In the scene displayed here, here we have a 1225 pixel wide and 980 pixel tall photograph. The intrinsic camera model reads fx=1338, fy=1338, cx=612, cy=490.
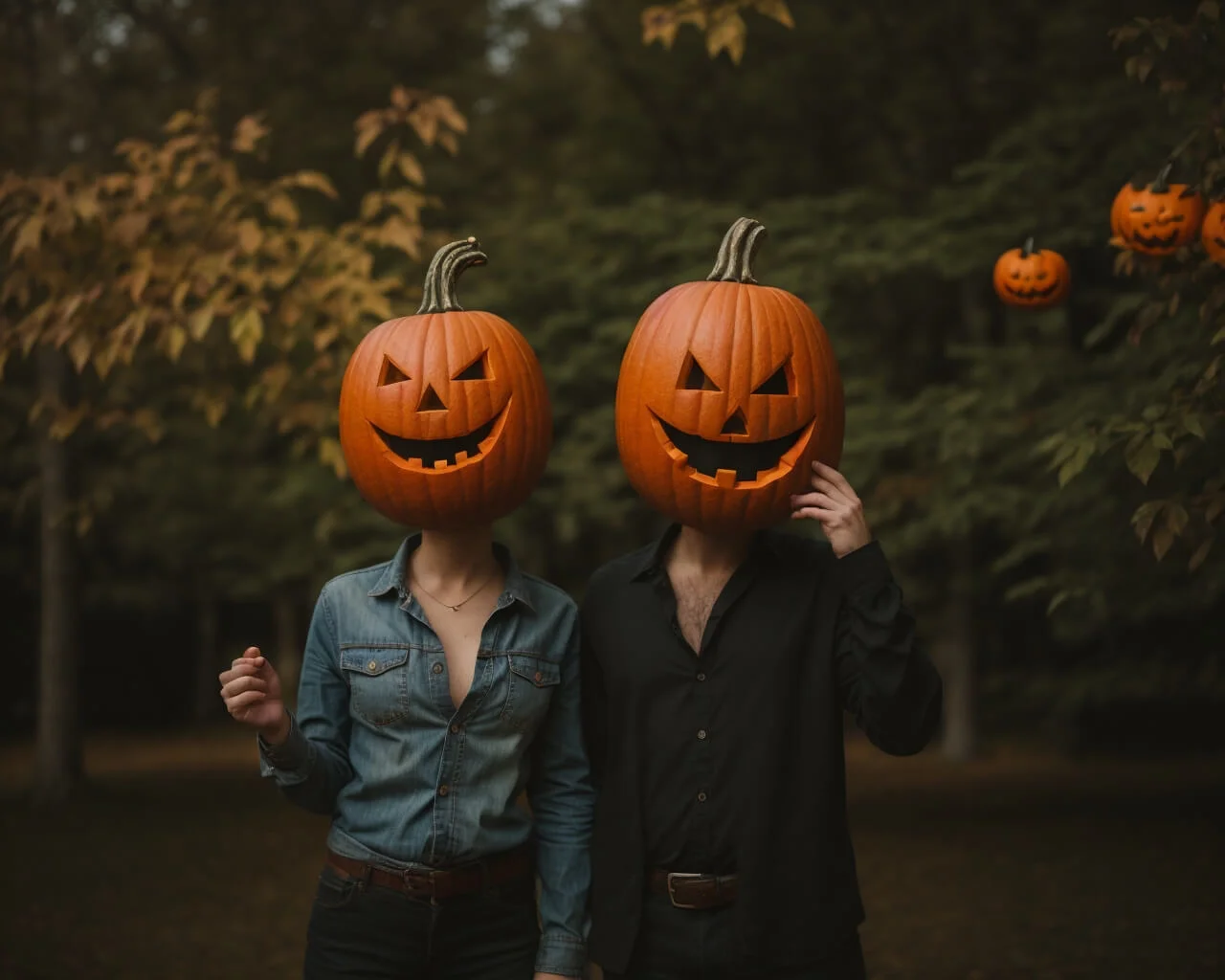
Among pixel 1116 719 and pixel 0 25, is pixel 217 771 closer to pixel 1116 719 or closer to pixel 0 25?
pixel 0 25

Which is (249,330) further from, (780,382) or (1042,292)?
(1042,292)

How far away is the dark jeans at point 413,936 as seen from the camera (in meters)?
3.26

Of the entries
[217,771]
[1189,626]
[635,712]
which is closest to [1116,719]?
[1189,626]

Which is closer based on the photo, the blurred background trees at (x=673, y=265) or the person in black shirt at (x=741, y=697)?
the person in black shirt at (x=741, y=697)

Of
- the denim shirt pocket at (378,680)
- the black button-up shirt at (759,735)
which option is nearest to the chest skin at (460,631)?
the denim shirt pocket at (378,680)

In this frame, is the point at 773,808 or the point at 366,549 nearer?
the point at 773,808

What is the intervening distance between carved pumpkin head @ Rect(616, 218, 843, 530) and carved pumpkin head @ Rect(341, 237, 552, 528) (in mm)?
311

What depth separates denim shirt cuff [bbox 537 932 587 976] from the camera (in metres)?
3.36

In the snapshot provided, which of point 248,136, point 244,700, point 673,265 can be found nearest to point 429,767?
point 244,700

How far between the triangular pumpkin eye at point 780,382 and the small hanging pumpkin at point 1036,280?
232 centimetres

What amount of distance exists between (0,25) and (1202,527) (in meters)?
9.70

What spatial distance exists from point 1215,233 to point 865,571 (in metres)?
1.93

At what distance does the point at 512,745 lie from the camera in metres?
3.41

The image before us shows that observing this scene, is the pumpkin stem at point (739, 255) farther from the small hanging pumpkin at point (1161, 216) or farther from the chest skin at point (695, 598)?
the small hanging pumpkin at point (1161, 216)
